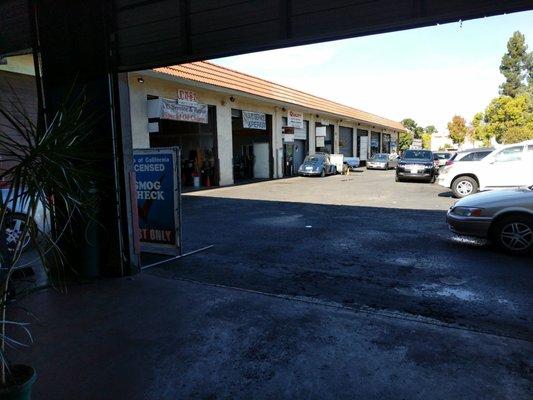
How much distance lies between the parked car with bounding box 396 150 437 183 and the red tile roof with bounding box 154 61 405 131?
8053 millimetres

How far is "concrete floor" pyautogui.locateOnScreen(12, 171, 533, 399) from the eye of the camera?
3133 mm

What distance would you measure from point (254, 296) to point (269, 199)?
10.2 meters

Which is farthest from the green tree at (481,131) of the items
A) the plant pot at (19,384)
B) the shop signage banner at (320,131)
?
the plant pot at (19,384)

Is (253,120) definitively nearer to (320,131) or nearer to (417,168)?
(417,168)

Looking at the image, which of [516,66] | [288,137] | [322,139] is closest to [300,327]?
[288,137]

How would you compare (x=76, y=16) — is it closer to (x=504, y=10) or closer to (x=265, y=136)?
(x=504, y=10)

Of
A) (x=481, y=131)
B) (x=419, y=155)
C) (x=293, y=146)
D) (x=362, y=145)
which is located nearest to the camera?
(x=419, y=155)

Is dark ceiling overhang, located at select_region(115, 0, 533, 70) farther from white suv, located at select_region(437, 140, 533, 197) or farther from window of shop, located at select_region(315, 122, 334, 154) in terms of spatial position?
window of shop, located at select_region(315, 122, 334, 154)

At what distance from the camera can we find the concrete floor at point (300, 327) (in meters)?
3.13

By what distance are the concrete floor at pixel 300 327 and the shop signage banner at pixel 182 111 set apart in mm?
10628

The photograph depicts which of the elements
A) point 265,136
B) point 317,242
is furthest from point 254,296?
point 265,136

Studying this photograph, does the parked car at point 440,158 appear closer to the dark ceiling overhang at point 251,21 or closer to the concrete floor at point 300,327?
the concrete floor at point 300,327

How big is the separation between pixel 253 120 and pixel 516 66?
62.5 m

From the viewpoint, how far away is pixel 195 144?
23.9 m
